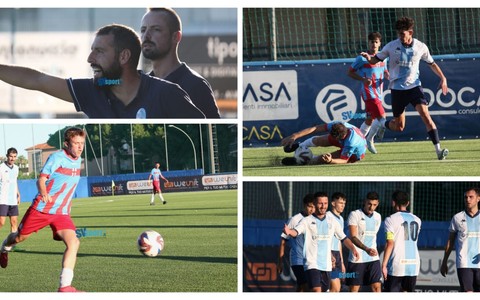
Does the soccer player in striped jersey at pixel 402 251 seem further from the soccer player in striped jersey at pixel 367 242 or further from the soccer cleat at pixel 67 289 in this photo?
the soccer cleat at pixel 67 289

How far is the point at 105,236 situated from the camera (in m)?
11.0

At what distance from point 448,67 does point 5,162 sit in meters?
5.47

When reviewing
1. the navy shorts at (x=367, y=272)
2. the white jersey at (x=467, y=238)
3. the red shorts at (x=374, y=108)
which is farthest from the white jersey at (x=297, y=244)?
the red shorts at (x=374, y=108)

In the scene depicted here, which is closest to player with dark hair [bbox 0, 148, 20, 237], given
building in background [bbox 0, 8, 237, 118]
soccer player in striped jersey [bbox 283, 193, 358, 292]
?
building in background [bbox 0, 8, 237, 118]

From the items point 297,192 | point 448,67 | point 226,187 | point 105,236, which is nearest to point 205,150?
point 226,187

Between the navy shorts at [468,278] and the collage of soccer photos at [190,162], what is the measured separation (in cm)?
1

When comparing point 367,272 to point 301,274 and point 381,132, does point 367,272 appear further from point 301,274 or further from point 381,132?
point 381,132

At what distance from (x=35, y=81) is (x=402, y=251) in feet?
12.7

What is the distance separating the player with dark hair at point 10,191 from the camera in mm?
9548

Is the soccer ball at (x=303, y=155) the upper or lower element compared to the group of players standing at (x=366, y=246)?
upper

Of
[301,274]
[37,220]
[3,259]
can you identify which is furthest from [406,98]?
[3,259]

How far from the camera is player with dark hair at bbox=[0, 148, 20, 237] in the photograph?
9.55m

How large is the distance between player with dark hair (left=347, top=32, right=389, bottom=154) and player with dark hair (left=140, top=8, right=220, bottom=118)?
2.11m

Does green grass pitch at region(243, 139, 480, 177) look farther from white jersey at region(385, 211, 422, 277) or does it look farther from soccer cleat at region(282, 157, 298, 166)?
white jersey at region(385, 211, 422, 277)
